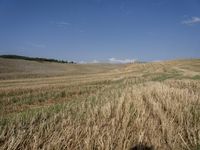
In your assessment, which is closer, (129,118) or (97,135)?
(97,135)

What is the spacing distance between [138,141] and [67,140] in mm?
1308

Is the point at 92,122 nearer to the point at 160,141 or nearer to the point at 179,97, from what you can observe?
the point at 160,141

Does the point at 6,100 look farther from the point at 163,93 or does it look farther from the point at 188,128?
the point at 188,128

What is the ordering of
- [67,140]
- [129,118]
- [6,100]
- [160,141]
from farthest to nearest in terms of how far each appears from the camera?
[6,100] < [129,118] < [160,141] < [67,140]

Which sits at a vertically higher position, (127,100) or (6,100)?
(127,100)

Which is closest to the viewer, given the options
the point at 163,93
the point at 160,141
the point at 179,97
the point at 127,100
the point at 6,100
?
the point at 160,141

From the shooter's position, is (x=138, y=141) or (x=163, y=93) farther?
(x=163, y=93)

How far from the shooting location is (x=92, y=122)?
508 cm

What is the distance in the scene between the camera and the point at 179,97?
7543mm

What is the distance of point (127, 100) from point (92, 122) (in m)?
1.97

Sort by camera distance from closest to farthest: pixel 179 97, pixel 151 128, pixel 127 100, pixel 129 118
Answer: pixel 151 128
pixel 129 118
pixel 127 100
pixel 179 97

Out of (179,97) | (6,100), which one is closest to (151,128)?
(179,97)

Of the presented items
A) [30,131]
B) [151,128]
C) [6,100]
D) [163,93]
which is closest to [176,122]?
[151,128]

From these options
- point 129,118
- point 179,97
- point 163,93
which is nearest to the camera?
point 129,118
